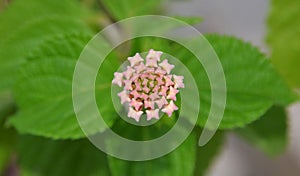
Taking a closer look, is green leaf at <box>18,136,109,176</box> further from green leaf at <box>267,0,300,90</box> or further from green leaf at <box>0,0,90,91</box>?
green leaf at <box>267,0,300,90</box>

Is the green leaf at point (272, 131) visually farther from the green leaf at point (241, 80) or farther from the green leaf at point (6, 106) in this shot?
the green leaf at point (6, 106)

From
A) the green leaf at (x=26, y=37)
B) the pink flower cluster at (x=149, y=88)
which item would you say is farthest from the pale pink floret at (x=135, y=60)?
the green leaf at (x=26, y=37)

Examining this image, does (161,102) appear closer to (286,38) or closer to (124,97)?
(124,97)

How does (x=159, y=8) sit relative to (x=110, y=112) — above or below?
above

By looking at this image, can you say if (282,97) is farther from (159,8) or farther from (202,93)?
(159,8)

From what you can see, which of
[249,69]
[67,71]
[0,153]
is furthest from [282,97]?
[0,153]

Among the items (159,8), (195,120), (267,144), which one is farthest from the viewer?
(159,8)
